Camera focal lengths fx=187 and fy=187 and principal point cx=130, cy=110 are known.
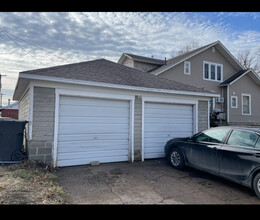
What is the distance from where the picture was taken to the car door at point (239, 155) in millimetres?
3887

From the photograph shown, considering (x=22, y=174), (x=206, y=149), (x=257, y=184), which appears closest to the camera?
(x=257, y=184)

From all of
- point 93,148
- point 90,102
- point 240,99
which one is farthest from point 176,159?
point 240,99

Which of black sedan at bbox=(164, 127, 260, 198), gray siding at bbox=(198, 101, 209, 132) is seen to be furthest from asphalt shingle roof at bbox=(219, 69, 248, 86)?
black sedan at bbox=(164, 127, 260, 198)

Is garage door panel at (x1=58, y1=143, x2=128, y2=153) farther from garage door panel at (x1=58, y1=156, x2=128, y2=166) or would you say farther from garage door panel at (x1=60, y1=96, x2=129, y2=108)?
garage door panel at (x1=60, y1=96, x2=129, y2=108)

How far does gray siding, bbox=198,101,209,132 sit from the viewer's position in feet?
26.1

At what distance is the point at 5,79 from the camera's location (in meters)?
27.1

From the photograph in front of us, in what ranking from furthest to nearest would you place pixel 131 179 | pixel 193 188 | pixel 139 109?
pixel 139 109, pixel 131 179, pixel 193 188

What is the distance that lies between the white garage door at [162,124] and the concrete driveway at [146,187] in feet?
4.45

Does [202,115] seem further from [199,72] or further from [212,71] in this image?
[212,71]

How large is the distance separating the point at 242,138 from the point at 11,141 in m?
6.28

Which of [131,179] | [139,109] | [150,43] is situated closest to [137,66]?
[150,43]

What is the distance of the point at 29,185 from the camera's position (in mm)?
4012

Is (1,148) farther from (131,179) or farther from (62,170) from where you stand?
(131,179)

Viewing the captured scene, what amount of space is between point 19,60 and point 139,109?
8265 mm
